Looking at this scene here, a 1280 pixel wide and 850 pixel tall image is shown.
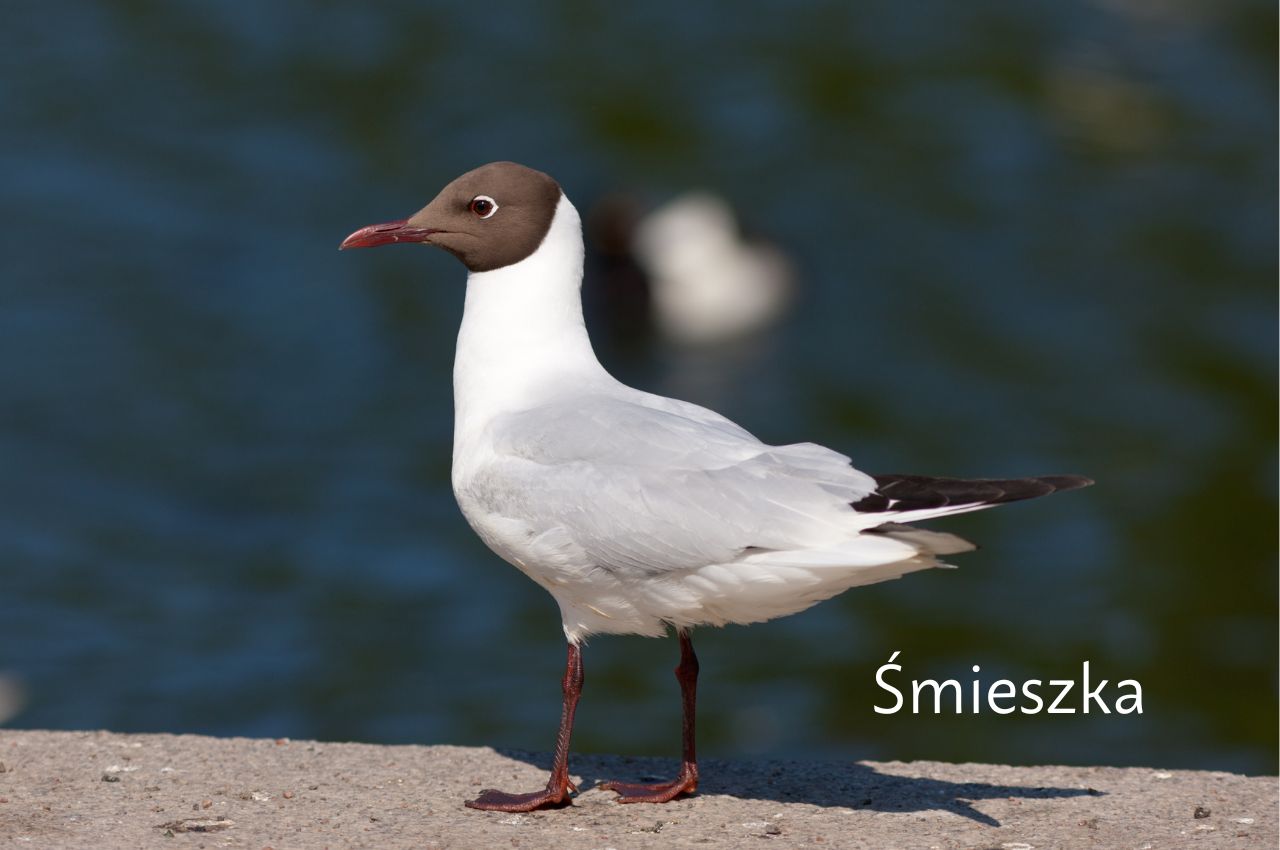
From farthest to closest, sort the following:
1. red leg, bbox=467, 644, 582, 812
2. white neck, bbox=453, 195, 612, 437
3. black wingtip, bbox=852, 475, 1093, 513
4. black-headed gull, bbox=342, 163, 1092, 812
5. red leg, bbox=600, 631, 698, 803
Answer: white neck, bbox=453, 195, 612, 437
red leg, bbox=600, 631, 698, 803
red leg, bbox=467, 644, 582, 812
black-headed gull, bbox=342, 163, 1092, 812
black wingtip, bbox=852, 475, 1093, 513

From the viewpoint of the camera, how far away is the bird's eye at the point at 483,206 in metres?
5.40

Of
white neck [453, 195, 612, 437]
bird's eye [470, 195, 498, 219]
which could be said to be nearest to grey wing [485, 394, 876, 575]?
white neck [453, 195, 612, 437]

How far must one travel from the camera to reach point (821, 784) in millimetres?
5430

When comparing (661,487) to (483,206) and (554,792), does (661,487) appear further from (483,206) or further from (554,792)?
(483,206)

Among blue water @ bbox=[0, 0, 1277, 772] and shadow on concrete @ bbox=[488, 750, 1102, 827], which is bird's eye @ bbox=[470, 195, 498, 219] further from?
blue water @ bbox=[0, 0, 1277, 772]

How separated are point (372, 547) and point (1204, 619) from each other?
484cm

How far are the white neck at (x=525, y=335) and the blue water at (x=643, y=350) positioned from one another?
14.1 feet

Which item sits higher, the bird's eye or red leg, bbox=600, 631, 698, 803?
the bird's eye

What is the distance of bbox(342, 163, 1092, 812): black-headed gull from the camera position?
4625 millimetres

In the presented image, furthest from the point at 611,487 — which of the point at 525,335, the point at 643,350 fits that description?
the point at 643,350

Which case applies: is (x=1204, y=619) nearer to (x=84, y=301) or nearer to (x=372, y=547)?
(x=372, y=547)

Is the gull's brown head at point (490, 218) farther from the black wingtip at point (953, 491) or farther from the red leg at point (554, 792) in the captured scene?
the black wingtip at point (953, 491)

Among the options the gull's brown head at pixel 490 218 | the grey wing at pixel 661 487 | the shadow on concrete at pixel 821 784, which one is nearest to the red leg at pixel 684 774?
the shadow on concrete at pixel 821 784

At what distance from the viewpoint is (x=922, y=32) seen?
17.4 metres
